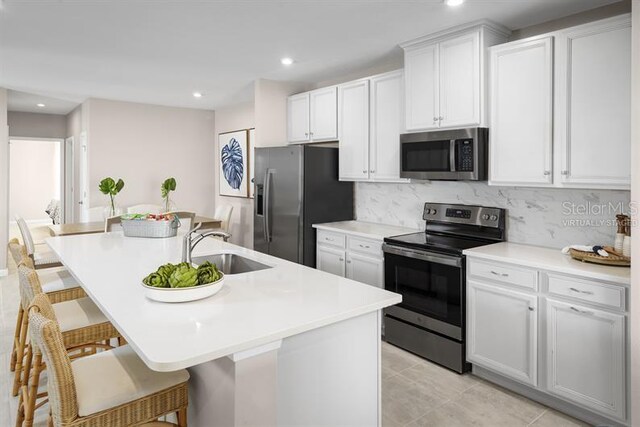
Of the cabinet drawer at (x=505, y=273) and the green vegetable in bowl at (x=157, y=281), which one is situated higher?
the green vegetable in bowl at (x=157, y=281)

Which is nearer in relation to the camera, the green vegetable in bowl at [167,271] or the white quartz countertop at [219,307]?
the white quartz countertop at [219,307]

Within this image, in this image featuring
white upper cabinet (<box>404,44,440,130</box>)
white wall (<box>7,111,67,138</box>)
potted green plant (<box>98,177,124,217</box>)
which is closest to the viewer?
white upper cabinet (<box>404,44,440,130</box>)

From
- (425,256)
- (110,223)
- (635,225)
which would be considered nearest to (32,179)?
(110,223)

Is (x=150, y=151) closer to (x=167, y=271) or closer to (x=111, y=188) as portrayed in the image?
(x=111, y=188)

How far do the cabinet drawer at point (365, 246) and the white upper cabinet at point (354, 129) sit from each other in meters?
0.64

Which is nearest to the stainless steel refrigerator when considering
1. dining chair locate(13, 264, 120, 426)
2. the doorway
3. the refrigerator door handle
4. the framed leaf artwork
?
the refrigerator door handle

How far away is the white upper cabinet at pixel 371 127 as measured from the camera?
12.4 feet

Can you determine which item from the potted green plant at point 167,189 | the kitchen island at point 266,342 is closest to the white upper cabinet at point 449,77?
the kitchen island at point 266,342

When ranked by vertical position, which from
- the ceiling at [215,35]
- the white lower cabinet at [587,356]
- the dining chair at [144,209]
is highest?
the ceiling at [215,35]

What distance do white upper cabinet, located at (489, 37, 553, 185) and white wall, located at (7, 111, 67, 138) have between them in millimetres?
7781

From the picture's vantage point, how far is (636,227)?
2.06m

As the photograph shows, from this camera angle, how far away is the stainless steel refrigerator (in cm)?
414

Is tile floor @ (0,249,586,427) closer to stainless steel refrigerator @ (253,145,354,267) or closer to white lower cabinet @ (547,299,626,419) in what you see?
white lower cabinet @ (547,299,626,419)

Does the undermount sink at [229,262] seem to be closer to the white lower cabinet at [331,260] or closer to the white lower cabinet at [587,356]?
the white lower cabinet at [331,260]
